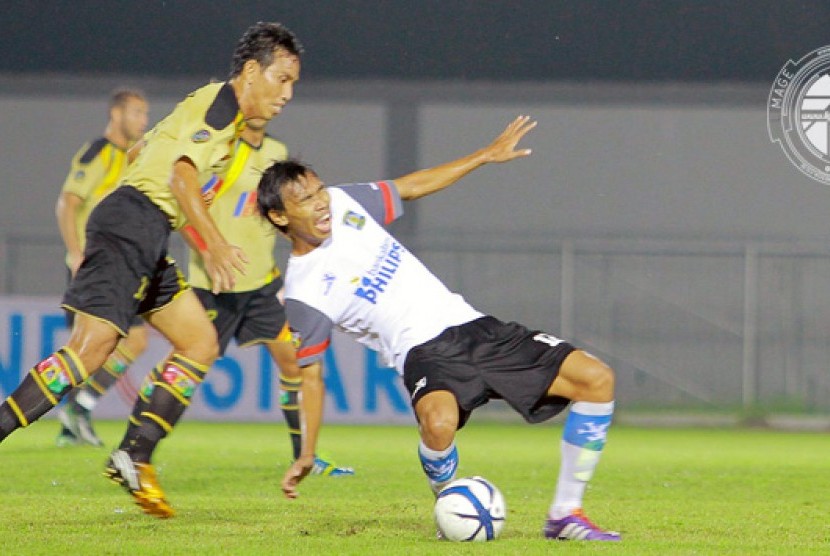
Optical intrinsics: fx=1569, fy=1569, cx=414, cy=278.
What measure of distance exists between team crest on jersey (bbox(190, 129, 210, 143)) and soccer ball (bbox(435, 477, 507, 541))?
1.84 meters

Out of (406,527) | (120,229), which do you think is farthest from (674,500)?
(120,229)

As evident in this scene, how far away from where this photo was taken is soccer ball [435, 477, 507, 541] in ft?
18.8

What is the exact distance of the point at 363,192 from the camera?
21.6 ft

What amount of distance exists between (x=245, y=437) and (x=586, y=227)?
659 centimetres

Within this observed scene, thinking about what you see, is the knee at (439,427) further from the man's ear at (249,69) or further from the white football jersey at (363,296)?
the man's ear at (249,69)

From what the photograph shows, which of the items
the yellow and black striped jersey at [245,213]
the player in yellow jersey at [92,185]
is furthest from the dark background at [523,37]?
the yellow and black striped jersey at [245,213]

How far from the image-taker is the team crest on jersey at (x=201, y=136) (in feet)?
21.6

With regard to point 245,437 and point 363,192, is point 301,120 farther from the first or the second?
point 363,192

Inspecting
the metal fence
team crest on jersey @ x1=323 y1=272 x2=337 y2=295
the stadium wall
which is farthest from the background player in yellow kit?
the stadium wall

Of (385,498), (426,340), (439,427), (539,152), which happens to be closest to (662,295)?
(539,152)

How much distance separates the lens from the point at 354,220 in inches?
252

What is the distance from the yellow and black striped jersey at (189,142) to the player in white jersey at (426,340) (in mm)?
336

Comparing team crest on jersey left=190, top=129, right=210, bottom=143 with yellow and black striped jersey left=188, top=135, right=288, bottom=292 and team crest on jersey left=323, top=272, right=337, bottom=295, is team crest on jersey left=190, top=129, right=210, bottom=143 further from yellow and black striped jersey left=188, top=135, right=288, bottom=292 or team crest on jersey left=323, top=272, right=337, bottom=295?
yellow and black striped jersey left=188, top=135, right=288, bottom=292

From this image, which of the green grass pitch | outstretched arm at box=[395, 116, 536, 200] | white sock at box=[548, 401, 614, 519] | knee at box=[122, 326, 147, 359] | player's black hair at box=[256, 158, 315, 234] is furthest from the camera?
knee at box=[122, 326, 147, 359]
